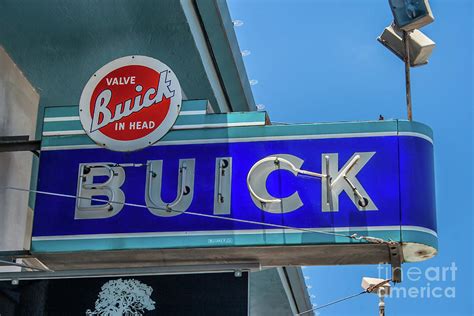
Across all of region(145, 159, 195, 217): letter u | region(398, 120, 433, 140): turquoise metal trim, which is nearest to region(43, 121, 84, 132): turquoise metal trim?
region(145, 159, 195, 217): letter u

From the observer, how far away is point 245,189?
253 inches

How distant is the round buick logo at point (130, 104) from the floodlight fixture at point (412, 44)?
1583 mm

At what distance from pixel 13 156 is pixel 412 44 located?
3244 millimetres

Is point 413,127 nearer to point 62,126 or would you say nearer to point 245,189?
point 245,189

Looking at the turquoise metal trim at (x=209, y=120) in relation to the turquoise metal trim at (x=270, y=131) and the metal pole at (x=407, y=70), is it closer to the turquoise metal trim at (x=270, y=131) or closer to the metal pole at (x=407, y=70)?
the turquoise metal trim at (x=270, y=131)

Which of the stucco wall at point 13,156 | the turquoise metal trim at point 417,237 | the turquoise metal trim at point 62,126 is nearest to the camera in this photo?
the turquoise metal trim at point 417,237

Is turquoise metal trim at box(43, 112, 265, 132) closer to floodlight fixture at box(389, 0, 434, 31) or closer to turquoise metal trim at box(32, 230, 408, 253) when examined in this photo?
turquoise metal trim at box(32, 230, 408, 253)

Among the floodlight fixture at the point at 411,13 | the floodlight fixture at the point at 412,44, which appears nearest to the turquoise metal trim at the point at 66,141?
the floodlight fixture at the point at 412,44

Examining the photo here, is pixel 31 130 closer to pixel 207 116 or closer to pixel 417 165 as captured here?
pixel 207 116

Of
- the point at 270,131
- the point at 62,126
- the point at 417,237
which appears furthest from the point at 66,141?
the point at 417,237

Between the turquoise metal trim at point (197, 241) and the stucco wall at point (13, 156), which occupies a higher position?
the stucco wall at point (13, 156)

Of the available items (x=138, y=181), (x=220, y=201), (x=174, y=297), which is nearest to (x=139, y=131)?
(x=138, y=181)

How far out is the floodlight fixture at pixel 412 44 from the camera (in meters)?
6.89

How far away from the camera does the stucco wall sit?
756 cm
